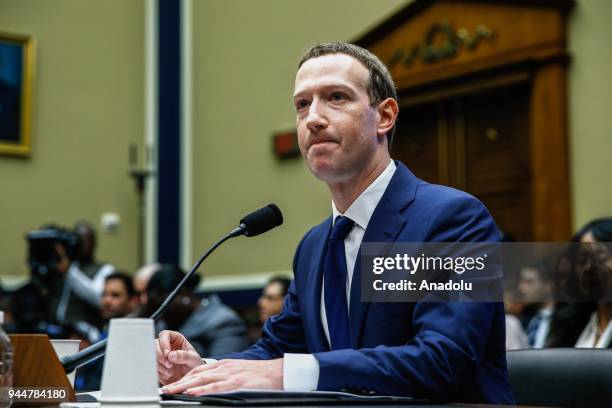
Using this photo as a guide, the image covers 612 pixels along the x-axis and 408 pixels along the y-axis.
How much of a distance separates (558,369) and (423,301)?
1.65ft

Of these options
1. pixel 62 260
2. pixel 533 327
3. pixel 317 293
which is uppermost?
pixel 62 260

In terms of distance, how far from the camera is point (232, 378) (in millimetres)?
1521

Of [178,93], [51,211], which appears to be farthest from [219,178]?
[51,211]

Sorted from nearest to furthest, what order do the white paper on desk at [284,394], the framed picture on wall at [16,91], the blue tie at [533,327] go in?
the white paper on desk at [284,394] → the blue tie at [533,327] → the framed picture on wall at [16,91]

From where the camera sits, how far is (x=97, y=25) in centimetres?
833

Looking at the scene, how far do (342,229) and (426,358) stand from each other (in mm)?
442

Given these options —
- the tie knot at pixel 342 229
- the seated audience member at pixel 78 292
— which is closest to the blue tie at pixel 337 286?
the tie knot at pixel 342 229

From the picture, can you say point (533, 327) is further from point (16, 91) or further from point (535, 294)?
point (16, 91)

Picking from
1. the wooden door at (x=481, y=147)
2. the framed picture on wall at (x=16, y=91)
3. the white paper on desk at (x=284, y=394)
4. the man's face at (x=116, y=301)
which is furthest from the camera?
the framed picture on wall at (x=16, y=91)

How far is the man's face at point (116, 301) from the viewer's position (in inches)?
209

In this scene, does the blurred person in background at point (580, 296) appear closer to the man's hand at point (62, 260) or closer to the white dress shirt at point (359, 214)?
the white dress shirt at point (359, 214)

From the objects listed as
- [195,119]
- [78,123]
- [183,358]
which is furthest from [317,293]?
[78,123]

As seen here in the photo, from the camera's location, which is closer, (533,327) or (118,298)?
(533,327)

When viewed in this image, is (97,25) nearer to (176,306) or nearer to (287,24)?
(287,24)
